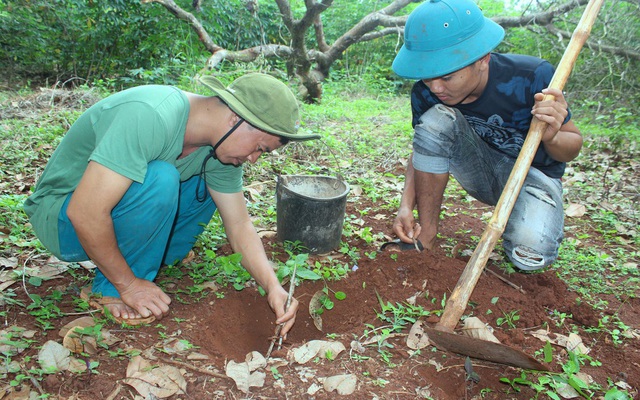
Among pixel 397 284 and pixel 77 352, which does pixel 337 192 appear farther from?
pixel 77 352

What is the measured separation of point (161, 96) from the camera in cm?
187

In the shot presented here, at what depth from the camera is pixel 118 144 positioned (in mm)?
1715

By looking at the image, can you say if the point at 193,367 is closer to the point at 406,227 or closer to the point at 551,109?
the point at 406,227

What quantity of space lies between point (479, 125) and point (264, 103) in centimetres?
135

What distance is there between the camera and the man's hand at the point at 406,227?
2749mm

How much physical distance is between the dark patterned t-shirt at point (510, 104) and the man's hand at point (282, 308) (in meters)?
1.39

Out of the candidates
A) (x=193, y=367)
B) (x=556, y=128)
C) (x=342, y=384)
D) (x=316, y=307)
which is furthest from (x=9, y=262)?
(x=556, y=128)

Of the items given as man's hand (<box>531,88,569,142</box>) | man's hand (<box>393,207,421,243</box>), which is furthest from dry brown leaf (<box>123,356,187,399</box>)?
man's hand (<box>531,88,569,142</box>)

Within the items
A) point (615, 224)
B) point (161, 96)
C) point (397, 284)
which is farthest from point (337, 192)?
point (615, 224)

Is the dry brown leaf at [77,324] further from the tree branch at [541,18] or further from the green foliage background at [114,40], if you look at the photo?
the tree branch at [541,18]

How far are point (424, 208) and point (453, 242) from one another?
0.44 metres

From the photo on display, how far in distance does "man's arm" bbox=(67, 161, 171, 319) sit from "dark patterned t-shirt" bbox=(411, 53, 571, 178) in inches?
70.3

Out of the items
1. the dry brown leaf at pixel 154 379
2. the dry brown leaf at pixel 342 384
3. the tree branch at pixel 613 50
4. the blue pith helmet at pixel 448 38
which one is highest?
the blue pith helmet at pixel 448 38

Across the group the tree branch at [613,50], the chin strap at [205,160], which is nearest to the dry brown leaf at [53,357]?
the chin strap at [205,160]
